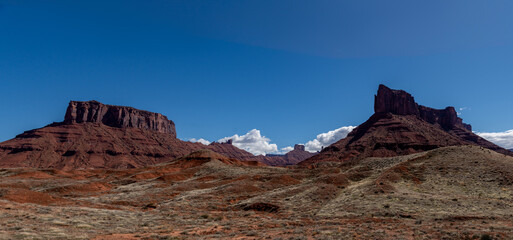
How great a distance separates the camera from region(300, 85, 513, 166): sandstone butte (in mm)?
125688

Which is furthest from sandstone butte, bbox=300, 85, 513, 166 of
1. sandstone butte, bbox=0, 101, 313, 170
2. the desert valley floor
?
sandstone butte, bbox=0, 101, 313, 170

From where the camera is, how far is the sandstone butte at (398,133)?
125688 millimetres

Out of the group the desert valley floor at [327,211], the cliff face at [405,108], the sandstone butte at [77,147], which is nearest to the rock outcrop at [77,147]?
the sandstone butte at [77,147]

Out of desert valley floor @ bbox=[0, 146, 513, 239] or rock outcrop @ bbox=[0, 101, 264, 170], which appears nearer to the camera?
desert valley floor @ bbox=[0, 146, 513, 239]

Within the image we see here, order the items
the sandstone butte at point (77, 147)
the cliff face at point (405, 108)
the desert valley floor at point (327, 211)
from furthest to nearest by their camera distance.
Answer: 1. the cliff face at point (405, 108)
2. the sandstone butte at point (77, 147)
3. the desert valley floor at point (327, 211)

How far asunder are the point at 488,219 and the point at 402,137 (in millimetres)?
131898

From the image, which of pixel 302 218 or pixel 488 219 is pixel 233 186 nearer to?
pixel 302 218

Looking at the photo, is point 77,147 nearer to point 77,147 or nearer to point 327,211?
point 77,147

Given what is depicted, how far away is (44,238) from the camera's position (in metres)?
13.9

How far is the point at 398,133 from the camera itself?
143 m

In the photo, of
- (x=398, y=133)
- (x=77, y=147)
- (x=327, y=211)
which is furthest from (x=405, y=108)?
(x=77, y=147)

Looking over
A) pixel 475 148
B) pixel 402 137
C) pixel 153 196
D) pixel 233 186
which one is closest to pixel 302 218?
pixel 233 186

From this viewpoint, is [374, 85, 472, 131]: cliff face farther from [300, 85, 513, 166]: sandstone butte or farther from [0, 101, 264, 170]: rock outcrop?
[0, 101, 264, 170]: rock outcrop

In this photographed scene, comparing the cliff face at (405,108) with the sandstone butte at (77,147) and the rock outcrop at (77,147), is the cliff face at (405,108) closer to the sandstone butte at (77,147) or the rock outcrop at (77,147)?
the sandstone butte at (77,147)
